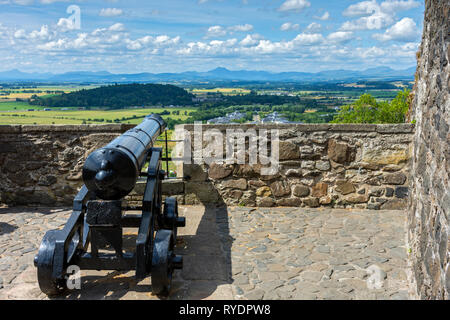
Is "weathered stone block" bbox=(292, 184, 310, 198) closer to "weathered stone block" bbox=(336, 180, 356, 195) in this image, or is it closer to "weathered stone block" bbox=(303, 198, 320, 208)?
"weathered stone block" bbox=(303, 198, 320, 208)

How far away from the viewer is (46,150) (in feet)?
20.5

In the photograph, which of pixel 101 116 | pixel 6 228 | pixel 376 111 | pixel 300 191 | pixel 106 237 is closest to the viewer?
pixel 106 237

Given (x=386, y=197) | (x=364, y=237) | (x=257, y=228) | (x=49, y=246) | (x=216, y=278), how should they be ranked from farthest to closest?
(x=386, y=197), (x=257, y=228), (x=364, y=237), (x=216, y=278), (x=49, y=246)

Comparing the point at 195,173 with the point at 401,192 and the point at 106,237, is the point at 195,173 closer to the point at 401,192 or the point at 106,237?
the point at 106,237

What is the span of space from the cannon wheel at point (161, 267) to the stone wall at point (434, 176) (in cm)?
202

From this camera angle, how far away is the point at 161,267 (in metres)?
3.47

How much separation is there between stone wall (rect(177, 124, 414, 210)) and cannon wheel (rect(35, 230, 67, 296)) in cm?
Result: 296

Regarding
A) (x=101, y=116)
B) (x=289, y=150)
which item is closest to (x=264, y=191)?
(x=289, y=150)

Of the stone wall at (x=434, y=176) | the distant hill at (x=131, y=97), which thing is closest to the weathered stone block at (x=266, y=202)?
the stone wall at (x=434, y=176)

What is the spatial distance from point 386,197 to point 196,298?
12.3ft

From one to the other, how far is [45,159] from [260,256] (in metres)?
3.71

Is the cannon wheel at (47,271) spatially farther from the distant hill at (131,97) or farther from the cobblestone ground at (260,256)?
the distant hill at (131,97)
